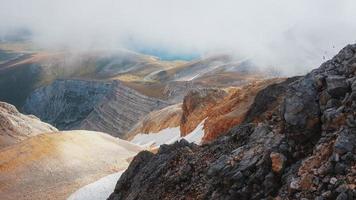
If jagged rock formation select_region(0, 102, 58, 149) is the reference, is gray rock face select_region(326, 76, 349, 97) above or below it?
above

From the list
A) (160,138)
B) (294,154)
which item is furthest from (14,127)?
(294,154)

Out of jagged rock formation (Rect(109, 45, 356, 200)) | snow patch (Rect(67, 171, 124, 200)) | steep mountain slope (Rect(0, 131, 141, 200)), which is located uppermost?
jagged rock formation (Rect(109, 45, 356, 200))

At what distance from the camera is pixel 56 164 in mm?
61469

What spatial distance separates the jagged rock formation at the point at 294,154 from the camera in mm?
16562

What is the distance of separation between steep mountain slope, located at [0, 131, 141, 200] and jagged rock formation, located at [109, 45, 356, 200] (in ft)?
102

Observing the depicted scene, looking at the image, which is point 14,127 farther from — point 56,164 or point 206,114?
point 206,114

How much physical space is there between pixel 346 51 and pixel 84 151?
49.6m

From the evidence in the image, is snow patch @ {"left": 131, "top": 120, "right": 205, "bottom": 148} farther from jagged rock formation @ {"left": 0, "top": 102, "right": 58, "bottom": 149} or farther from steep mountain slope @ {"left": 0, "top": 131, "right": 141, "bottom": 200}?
steep mountain slope @ {"left": 0, "top": 131, "right": 141, "bottom": 200}

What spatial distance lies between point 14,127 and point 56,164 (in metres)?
32.9

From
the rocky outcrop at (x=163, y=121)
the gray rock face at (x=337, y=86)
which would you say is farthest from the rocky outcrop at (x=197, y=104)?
the gray rock face at (x=337, y=86)

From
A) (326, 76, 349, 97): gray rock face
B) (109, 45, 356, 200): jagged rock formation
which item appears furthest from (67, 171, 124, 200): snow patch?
(326, 76, 349, 97): gray rock face

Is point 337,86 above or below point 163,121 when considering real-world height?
above

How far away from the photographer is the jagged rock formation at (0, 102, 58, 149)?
3410 inches

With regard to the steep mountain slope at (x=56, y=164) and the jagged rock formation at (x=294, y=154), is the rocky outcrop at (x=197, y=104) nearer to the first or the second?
the steep mountain slope at (x=56, y=164)
